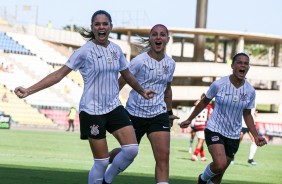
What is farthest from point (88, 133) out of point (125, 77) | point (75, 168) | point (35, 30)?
point (35, 30)

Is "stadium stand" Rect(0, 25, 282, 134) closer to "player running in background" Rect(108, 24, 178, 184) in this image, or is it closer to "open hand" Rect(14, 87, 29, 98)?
"player running in background" Rect(108, 24, 178, 184)

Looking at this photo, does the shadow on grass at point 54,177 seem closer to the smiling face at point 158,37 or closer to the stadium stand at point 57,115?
the smiling face at point 158,37

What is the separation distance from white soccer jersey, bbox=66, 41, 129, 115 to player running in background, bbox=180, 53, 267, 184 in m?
2.49

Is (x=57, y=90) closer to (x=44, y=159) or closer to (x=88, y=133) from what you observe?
(x=44, y=159)

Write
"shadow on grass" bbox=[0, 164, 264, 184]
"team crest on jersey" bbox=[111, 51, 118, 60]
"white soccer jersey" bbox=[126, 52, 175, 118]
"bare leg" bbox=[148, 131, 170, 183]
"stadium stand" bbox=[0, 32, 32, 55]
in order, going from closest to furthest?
1. "team crest on jersey" bbox=[111, 51, 118, 60]
2. "bare leg" bbox=[148, 131, 170, 183]
3. "white soccer jersey" bbox=[126, 52, 175, 118]
4. "shadow on grass" bbox=[0, 164, 264, 184]
5. "stadium stand" bbox=[0, 32, 32, 55]

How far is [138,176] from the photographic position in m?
18.1

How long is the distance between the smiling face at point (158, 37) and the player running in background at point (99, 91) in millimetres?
997

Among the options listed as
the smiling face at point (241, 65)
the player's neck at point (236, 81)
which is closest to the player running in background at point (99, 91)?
the smiling face at point (241, 65)

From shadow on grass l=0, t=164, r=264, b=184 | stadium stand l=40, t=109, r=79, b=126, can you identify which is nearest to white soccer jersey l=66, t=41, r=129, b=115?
shadow on grass l=0, t=164, r=264, b=184

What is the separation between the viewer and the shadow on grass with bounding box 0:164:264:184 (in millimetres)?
15368

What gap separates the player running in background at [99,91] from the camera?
11180 mm

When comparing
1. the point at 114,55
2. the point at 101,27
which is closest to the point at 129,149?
the point at 114,55

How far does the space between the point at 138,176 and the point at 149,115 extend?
5741 millimetres

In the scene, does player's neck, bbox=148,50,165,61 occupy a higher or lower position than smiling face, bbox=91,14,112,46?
lower
